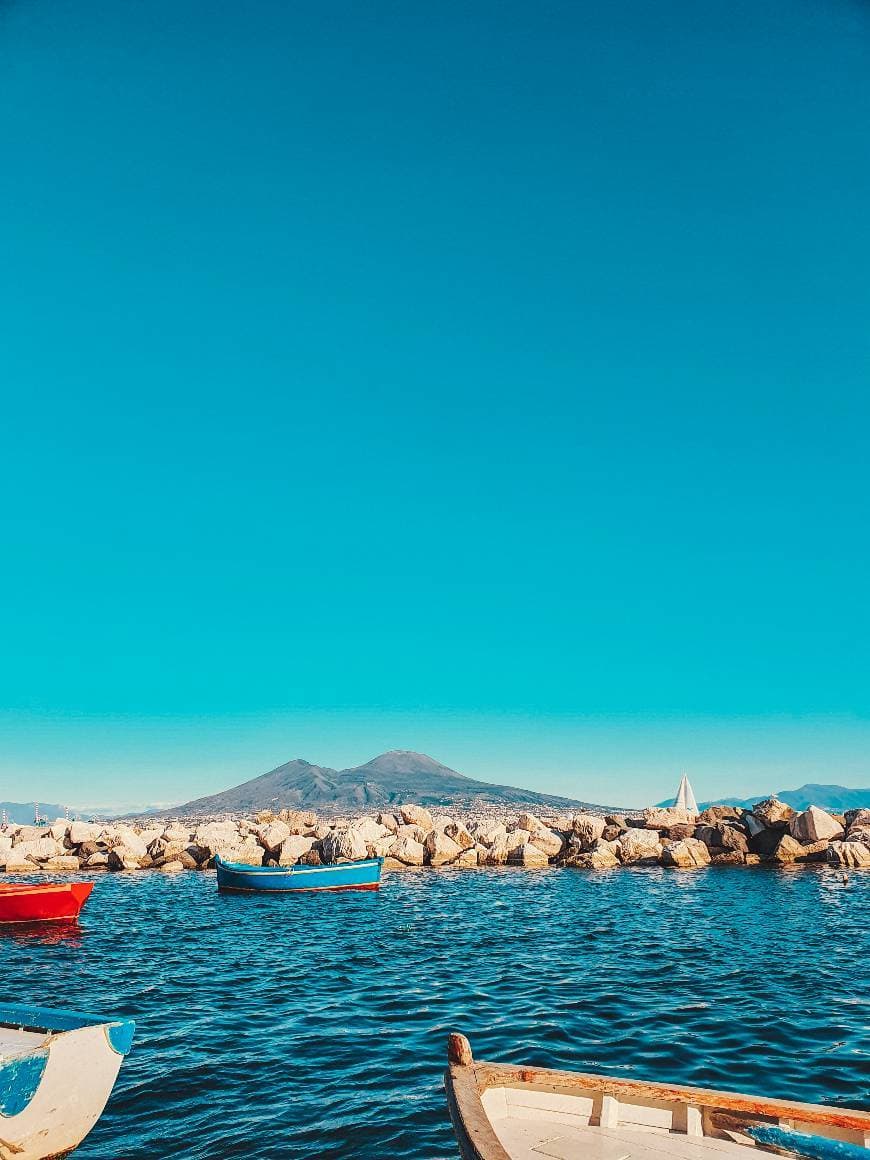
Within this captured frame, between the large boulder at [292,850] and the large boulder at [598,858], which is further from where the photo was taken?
the large boulder at [598,858]

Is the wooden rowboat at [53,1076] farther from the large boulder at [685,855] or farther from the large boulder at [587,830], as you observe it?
the large boulder at [587,830]

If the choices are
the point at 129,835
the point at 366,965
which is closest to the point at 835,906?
the point at 366,965

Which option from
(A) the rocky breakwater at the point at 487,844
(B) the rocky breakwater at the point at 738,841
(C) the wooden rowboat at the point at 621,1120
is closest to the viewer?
(C) the wooden rowboat at the point at 621,1120

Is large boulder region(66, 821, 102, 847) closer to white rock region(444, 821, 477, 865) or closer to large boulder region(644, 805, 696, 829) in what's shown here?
white rock region(444, 821, 477, 865)

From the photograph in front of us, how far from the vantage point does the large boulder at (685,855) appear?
4847 centimetres

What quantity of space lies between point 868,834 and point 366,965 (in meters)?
40.0

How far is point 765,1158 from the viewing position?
7.08m

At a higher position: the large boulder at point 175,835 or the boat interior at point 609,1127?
the boat interior at point 609,1127

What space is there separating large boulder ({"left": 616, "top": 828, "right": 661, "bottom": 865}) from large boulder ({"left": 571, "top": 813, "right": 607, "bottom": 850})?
8.48 feet

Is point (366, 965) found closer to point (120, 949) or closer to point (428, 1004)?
point (428, 1004)

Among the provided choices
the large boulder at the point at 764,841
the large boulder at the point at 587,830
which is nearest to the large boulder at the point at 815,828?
the large boulder at the point at 764,841

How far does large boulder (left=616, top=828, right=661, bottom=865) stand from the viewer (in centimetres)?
5147

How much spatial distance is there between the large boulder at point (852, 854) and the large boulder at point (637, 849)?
35.5 ft

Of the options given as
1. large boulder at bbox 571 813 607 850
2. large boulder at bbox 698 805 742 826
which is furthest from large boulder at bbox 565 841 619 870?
large boulder at bbox 698 805 742 826
